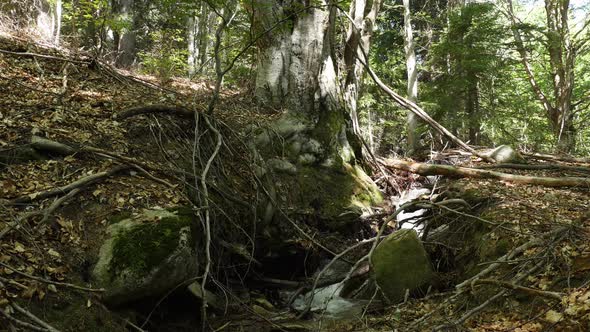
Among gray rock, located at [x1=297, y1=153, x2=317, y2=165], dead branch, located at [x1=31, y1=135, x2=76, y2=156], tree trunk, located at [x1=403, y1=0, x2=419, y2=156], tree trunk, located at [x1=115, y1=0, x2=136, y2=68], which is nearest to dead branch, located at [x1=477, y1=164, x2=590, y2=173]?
gray rock, located at [x1=297, y1=153, x2=317, y2=165]

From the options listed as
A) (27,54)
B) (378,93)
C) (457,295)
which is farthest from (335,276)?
(378,93)

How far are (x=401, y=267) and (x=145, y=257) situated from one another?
2.80 metres

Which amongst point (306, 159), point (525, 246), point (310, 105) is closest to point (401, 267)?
Result: point (525, 246)

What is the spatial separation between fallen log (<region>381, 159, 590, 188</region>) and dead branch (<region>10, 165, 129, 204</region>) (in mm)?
5609

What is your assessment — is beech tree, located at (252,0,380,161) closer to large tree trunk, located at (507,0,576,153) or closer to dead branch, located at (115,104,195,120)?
dead branch, located at (115,104,195,120)

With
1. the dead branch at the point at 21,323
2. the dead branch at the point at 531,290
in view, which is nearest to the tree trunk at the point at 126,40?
the dead branch at the point at 21,323

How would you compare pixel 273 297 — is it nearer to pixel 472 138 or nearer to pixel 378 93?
pixel 472 138

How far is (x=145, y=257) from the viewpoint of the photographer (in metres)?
3.36

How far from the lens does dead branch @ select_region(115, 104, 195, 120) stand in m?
5.00

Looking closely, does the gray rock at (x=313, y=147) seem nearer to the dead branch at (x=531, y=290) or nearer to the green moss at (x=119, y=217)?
the green moss at (x=119, y=217)

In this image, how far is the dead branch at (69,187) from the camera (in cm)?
334

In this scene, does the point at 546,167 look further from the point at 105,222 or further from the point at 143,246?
the point at 105,222

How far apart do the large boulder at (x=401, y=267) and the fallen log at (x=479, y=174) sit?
269 centimetres

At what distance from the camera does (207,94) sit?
23.6ft
